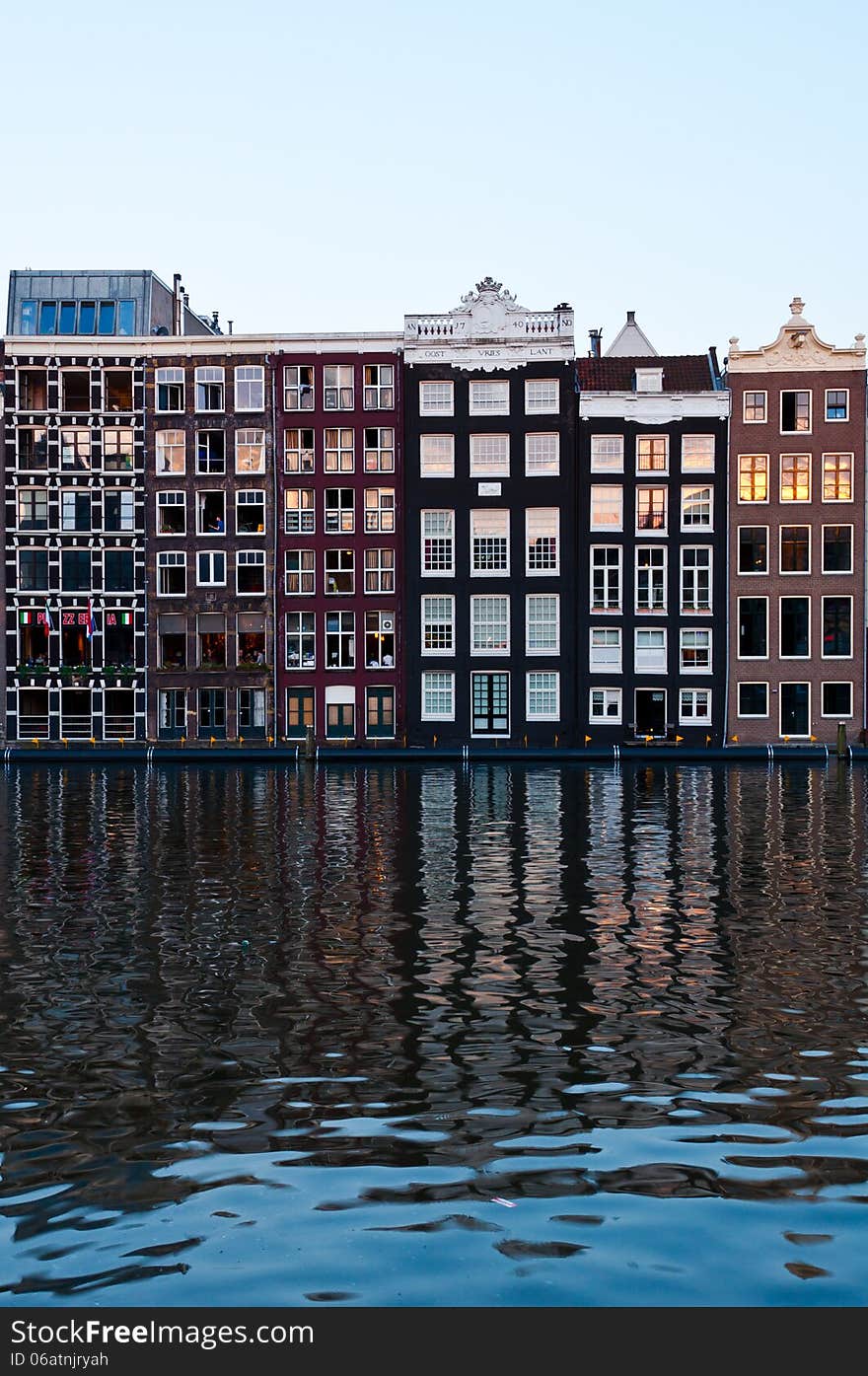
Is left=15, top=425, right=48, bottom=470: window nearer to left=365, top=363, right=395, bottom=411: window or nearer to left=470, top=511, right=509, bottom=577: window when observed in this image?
left=365, top=363, right=395, bottom=411: window

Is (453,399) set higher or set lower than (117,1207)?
higher

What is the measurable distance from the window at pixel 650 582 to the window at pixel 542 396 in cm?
1059

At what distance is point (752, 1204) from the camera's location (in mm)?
10891

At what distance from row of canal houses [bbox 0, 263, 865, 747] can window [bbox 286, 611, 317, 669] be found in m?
0.14

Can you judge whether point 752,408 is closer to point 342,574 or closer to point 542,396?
point 542,396

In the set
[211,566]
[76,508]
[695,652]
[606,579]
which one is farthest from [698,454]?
[76,508]

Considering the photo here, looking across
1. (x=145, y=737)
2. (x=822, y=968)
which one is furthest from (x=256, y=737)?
(x=822, y=968)

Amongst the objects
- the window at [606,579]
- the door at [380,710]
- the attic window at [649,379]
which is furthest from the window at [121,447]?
the attic window at [649,379]

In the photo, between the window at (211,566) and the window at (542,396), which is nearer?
the window at (542,396)

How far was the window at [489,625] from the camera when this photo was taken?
289 ft

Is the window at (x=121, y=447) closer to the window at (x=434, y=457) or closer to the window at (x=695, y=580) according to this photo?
the window at (x=434, y=457)
